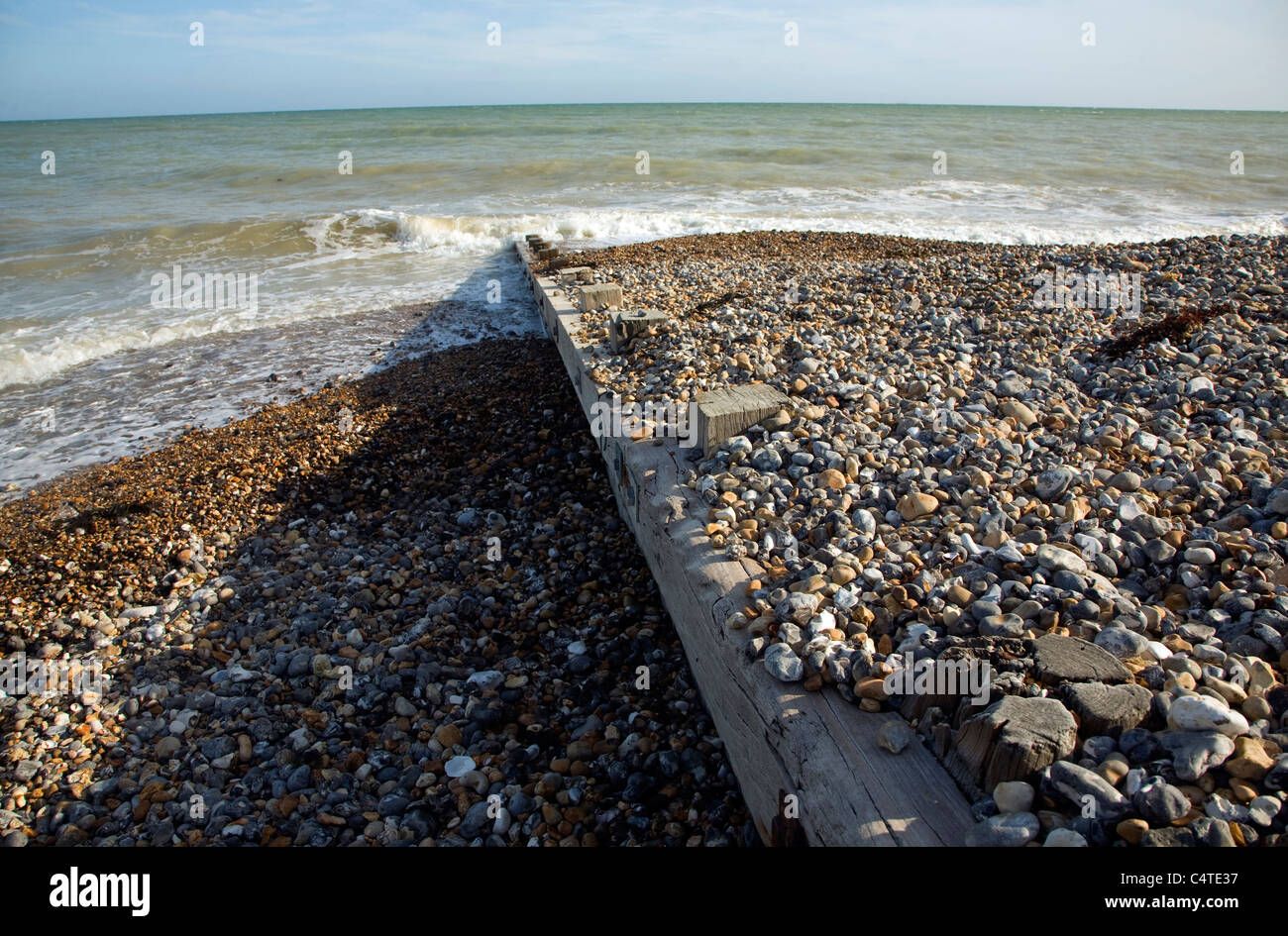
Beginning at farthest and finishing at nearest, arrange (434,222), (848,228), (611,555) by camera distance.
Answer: (434,222)
(848,228)
(611,555)

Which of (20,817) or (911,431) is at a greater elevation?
(911,431)

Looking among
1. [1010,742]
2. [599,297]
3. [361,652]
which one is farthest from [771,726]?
[599,297]

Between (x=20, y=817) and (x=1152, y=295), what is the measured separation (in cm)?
849

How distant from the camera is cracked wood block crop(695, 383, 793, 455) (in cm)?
377

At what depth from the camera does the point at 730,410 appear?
3812 mm

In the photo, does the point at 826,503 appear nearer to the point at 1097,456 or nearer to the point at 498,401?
the point at 1097,456

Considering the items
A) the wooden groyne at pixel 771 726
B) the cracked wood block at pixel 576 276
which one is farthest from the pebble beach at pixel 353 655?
the cracked wood block at pixel 576 276

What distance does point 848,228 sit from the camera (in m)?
13.9

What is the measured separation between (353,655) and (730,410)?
89.7 inches

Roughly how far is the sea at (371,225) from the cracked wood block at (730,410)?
5.18 meters

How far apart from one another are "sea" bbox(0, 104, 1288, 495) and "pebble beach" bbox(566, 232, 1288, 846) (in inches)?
184

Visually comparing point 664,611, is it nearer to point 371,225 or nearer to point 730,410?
point 730,410

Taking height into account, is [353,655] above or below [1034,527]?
→ below
